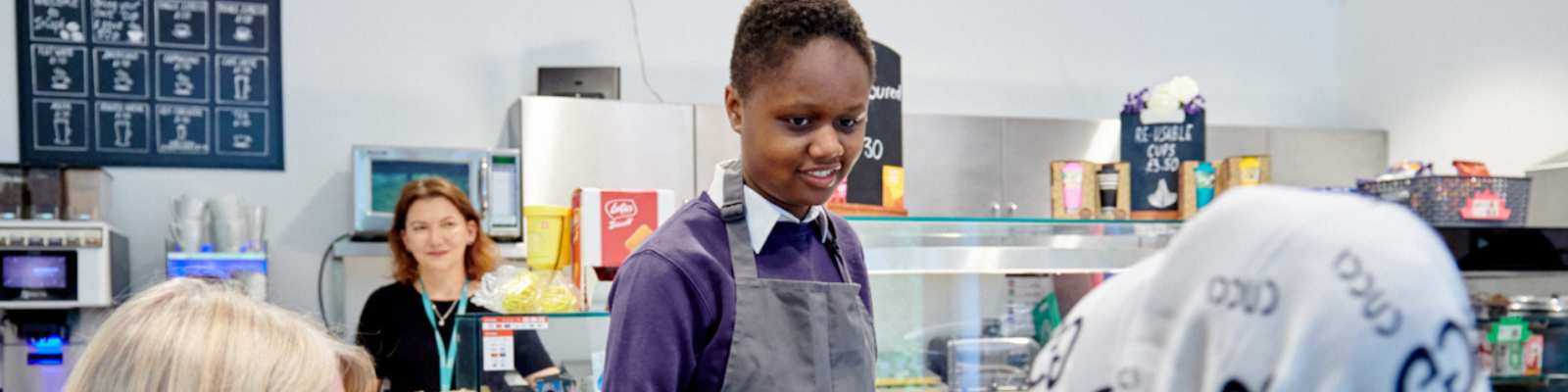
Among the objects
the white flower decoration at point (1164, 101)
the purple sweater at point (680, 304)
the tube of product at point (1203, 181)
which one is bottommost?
the purple sweater at point (680, 304)

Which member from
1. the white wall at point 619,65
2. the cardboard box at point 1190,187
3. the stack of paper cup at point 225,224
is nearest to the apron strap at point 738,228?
the cardboard box at point 1190,187

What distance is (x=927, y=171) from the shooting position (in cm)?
473

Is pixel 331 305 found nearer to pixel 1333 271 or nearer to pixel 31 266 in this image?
pixel 31 266

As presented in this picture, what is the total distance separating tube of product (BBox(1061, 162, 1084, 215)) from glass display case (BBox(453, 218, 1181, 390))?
0.19 meters

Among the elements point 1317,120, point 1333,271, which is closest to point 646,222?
point 1333,271

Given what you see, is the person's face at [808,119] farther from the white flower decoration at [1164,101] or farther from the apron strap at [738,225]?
the white flower decoration at [1164,101]

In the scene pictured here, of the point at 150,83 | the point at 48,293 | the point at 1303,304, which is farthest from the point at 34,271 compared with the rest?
the point at 1303,304

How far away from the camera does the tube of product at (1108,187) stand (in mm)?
2451

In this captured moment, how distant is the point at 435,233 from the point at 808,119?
272cm

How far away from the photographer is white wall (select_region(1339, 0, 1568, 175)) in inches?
175

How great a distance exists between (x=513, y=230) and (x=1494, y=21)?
460 cm

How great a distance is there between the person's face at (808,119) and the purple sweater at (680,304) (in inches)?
2.5

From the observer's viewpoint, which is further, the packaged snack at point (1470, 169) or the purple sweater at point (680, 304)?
the packaged snack at point (1470, 169)

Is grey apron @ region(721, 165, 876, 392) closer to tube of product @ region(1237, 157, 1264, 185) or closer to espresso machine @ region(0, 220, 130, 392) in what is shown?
tube of product @ region(1237, 157, 1264, 185)
